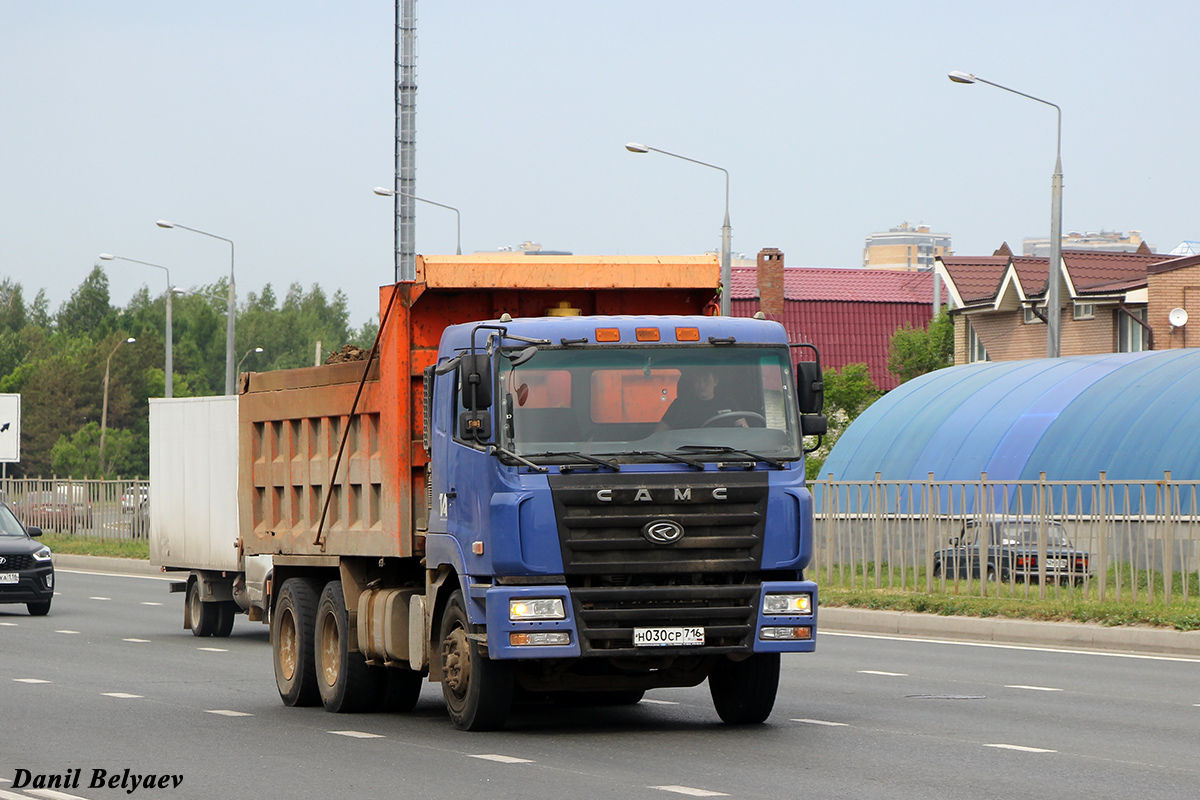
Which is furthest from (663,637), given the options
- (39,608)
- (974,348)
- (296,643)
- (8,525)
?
(974,348)

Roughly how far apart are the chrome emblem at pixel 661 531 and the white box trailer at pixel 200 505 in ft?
33.2

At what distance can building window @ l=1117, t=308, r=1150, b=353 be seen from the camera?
172ft

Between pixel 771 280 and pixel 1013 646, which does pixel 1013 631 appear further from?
pixel 771 280

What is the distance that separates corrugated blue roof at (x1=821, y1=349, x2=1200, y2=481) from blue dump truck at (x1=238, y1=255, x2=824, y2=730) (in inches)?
875

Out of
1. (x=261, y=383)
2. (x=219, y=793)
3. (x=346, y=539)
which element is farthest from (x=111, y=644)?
(x=219, y=793)

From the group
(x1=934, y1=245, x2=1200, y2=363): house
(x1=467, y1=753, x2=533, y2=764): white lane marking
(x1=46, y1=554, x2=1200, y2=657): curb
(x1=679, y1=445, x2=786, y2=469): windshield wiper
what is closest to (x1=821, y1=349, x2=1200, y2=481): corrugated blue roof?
(x1=934, y1=245, x2=1200, y2=363): house

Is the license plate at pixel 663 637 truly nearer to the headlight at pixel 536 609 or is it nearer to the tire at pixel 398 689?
the headlight at pixel 536 609

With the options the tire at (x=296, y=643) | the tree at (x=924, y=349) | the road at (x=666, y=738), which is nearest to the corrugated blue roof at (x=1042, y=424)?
the road at (x=666, y=738)

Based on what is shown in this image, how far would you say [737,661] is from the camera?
12.9 meters

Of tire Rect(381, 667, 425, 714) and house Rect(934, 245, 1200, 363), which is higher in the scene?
house Rect(934, 245, 1200, 363)

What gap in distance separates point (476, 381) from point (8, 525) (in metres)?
18.4

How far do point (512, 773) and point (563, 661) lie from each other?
61.7 inches

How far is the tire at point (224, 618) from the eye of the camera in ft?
75.0

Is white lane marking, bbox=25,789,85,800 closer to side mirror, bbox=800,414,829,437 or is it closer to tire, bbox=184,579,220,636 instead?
side mirror, bbox=800,414,829,437
